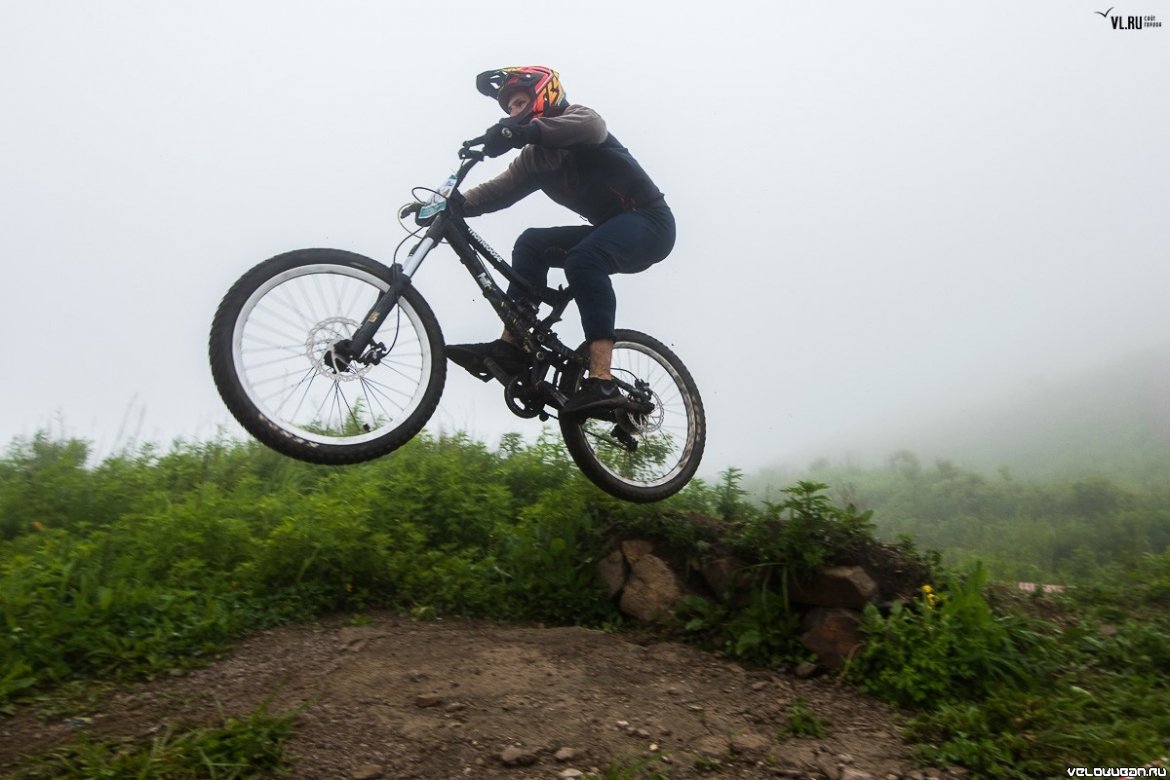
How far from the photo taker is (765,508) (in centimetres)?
461

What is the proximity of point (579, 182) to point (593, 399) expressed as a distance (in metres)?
1.20

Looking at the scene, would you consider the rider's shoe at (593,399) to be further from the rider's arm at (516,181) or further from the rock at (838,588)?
the rock at (838,588)

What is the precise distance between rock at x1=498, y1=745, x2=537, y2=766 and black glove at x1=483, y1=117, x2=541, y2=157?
8.45 ft

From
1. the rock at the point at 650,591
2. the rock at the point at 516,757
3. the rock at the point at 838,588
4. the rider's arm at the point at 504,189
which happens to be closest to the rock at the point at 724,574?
the rock at the point at 650,591

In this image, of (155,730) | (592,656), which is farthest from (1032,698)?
(155,730)

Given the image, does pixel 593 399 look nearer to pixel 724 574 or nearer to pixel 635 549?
pixel 635 549

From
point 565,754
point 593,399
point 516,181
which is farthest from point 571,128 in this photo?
point 565,754

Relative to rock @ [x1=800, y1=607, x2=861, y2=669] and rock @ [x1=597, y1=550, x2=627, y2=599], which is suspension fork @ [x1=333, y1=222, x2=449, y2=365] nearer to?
rock @ [x1=597, y1=550, x2=627, y2=599]

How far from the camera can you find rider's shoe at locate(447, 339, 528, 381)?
3.84 metres

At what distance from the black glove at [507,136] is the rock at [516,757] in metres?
2.58

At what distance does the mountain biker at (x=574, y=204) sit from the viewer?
12.6 feet

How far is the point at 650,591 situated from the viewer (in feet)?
14.5

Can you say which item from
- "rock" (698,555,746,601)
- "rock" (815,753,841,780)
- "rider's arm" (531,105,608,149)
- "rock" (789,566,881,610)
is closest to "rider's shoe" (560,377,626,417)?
"rock" (698,555,746,601)

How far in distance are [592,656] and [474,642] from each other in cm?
61
